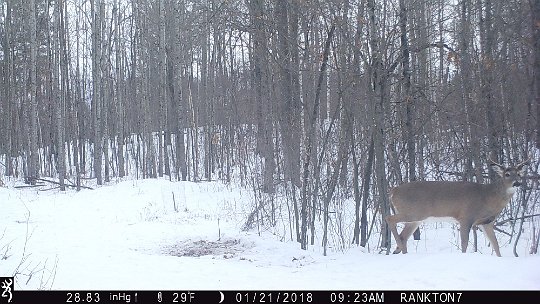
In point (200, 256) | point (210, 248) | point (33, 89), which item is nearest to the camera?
point (200, 256)

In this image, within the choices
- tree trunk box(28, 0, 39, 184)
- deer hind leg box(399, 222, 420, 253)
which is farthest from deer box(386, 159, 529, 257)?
tree trunk box(28, 0, 39, 184)

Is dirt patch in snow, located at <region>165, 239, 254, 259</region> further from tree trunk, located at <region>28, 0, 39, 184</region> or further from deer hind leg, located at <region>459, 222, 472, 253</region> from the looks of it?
tree trunk, located at <region>28, 0, 39, 184</region>

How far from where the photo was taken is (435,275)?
580 centimetres

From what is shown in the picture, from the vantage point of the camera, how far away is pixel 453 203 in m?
8.16

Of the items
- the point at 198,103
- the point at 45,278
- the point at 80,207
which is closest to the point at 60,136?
the point at 80,207

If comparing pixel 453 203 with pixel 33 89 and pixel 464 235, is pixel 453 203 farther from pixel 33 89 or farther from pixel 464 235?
pixel 33 89

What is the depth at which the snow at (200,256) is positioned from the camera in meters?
5.83

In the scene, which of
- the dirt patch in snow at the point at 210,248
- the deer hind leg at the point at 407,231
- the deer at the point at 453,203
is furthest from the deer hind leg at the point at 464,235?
the dirt patch in snow at the point at 210,248

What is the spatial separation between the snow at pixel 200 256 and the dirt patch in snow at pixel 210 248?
0.02 meters

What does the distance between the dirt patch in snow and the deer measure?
268cm

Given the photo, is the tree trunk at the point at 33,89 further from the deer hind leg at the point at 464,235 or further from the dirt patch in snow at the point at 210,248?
the deer hind leg at the point at 464,235

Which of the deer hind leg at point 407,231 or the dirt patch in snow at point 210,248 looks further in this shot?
the dirt patch in snow at point 210,248

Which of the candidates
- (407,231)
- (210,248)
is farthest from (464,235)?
(210,248)

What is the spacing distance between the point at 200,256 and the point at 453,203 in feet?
13.0
